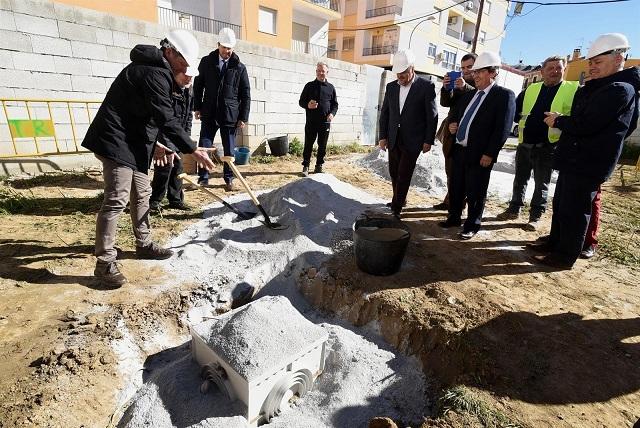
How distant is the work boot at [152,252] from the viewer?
3.35 meters

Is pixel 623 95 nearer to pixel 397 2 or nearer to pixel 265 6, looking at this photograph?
pixel 265 6

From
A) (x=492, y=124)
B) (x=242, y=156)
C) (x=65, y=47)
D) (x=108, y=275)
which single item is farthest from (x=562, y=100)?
(x=65, y=47)

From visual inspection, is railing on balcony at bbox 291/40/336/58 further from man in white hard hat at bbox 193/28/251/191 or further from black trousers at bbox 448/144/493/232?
black trousers at bbox 448/144/493/232

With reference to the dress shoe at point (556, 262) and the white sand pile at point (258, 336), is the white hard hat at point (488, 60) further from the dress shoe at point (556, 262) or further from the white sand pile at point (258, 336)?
the white sand pile at point (258, 336)

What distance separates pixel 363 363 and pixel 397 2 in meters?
26.5

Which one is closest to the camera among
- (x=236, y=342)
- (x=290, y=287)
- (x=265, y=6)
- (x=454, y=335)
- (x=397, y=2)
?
(x=236, y=342)

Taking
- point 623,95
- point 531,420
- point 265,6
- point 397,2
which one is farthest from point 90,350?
point 397,2

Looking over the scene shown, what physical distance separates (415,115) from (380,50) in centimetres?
2397


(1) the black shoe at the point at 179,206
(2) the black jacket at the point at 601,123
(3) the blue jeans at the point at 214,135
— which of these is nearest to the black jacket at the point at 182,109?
(3) the blue jeans at the point at 214,135

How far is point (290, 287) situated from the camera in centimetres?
334

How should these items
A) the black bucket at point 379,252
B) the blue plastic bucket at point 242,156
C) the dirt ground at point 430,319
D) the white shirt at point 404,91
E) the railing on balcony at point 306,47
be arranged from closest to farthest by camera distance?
the dirt ground at point 430,319 < the black bucket at point 379,252 < the white shirt at point 404,91 < the blue plastic bucket at point 242,156 < the railing on balcony at point 306,47

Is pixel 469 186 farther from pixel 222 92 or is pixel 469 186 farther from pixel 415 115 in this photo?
pixel 222 92

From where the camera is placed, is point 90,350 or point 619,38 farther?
point 619,38

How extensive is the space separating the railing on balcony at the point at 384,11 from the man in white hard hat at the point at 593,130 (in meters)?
24.2
